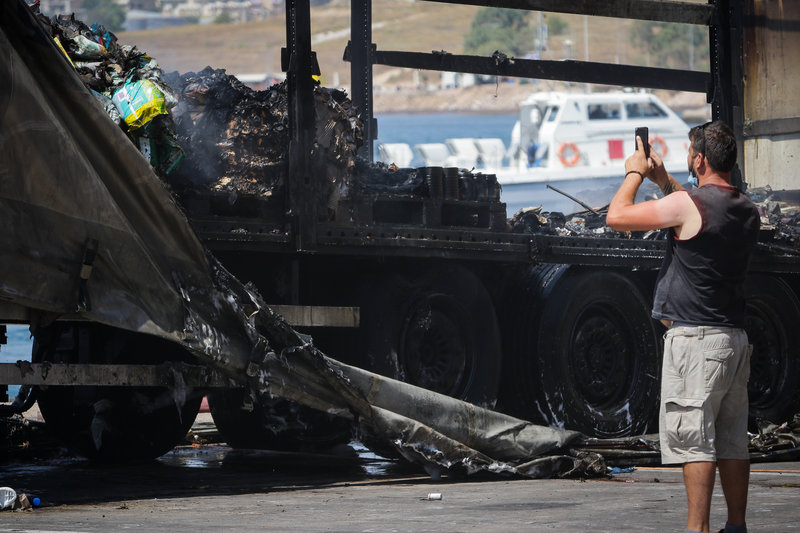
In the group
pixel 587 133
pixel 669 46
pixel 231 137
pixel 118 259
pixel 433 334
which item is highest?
pixel 669 46

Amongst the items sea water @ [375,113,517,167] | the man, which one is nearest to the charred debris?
the man

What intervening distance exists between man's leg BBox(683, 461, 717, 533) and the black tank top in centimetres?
57

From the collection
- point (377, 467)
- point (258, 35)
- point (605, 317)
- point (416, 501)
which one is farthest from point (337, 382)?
point (258, 35)

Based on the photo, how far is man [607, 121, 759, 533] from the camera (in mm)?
5578

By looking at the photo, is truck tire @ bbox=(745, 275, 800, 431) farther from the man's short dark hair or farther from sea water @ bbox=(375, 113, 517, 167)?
sea water @ bbox=(375, 113, 517, 167)

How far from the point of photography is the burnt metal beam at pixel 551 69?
13.5 m

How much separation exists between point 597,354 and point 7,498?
5338 millimetres

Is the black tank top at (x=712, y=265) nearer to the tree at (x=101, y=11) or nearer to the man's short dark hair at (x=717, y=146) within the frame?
the man's short dark hair at (x=717, y=146)

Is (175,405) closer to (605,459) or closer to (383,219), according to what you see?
(383,219)

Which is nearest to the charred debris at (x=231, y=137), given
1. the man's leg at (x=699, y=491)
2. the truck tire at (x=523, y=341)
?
the truck tire at (x=523, y=341)

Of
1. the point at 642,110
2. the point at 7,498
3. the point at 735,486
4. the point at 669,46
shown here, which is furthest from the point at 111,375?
the point at 669,46

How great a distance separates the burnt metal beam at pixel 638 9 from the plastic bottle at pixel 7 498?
5.47m

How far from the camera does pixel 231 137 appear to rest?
906cm

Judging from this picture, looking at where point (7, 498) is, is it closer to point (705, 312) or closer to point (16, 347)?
point (705, 312)
